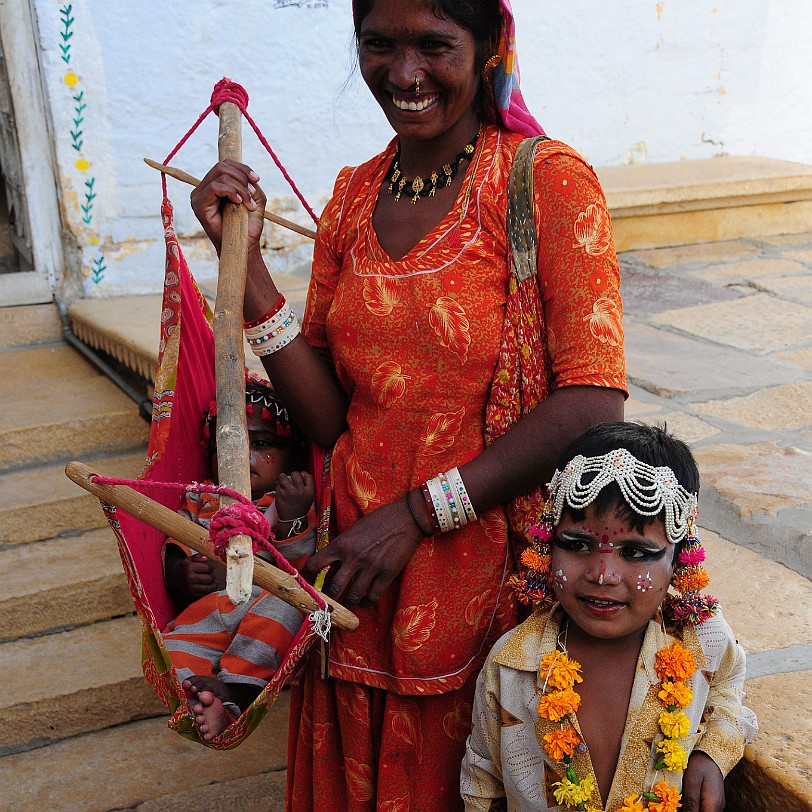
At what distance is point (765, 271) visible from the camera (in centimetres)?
507

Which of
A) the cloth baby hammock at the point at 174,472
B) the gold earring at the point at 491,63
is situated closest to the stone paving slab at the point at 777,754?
the cloth baby hammock at the point at 174,472

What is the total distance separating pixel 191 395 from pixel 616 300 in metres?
1.06

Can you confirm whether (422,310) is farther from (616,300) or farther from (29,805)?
(29,805)

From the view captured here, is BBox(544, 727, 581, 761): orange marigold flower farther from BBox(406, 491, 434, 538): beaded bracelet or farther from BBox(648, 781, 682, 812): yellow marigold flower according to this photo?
BBox(406, 491, 434, 538): beaded bracelet

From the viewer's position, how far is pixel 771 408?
3369 mm

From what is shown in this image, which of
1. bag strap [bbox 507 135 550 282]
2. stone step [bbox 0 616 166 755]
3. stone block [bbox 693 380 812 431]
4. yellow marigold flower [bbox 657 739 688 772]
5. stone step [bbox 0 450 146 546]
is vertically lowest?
stone step [bbox 0 616 166 755]

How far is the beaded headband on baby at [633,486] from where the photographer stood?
1530 millimetres

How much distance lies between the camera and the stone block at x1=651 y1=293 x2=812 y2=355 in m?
4.08

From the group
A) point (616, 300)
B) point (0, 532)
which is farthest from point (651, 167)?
point (616, 300)

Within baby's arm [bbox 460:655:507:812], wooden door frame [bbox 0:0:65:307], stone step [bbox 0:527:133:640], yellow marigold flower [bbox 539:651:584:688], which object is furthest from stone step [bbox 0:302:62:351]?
yellow marigold flower [bbox 539:651:584:688]

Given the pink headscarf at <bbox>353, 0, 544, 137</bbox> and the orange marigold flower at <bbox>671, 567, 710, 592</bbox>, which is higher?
the pink headscarf at <bbox>353, 0, 544, 137</bbox>

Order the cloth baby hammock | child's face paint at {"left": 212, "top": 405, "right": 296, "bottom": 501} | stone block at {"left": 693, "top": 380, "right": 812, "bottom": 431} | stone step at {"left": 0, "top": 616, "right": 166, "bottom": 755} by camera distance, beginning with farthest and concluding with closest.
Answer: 1. stone block at {"left": 693, "top": 380, "right": 812, "bottom": 431}
2. stone step at {"left": 0, "top": 616, "right": 166, "bottom": 755}
3. child's face paint at {"left": 212, "top": 405, "right": 296, "bottom": 501}
4. the cloth baby hammock

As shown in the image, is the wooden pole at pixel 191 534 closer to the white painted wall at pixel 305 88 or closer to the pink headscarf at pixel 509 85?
the pink headscarf at pixel 509 85

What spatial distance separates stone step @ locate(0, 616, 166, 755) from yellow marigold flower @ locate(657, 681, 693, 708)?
1.84 m
